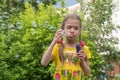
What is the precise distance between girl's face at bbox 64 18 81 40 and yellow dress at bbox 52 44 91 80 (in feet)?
0.41

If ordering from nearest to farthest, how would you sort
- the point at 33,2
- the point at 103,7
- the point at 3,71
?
the point at 3,71
the point at 103,7
the point at 33,2

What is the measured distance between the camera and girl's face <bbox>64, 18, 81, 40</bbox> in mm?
3135

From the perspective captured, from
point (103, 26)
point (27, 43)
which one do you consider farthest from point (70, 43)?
point (103, 26)

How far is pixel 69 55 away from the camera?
10.4ft

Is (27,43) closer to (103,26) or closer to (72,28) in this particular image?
(72,28)

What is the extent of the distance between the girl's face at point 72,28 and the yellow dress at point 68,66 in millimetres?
124

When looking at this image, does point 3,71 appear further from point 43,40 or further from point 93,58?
point 93,58

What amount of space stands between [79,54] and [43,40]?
2796 millimetres

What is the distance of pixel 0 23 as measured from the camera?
617 centimetres

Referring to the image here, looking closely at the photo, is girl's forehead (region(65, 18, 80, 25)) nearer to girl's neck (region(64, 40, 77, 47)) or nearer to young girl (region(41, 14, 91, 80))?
young girl (region(41, 14, 91, 80))

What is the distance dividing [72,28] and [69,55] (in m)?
0.22

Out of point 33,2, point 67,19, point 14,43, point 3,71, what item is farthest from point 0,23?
point 33,2

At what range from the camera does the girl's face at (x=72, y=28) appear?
10.3ft

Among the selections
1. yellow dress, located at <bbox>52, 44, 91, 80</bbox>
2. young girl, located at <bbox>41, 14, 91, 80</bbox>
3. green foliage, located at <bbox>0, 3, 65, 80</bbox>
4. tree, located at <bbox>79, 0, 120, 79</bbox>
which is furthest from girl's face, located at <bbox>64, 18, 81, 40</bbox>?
tree, located at <bbox>79, 0, 120, 79</bbox>
